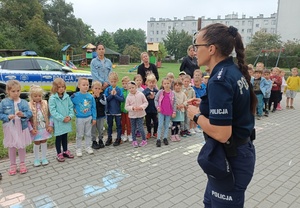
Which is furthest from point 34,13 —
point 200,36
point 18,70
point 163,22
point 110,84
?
point 163,22

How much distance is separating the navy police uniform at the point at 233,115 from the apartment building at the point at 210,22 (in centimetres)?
8760

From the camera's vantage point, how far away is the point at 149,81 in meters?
5.86

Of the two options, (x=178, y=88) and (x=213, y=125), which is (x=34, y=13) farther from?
(x=213, y=125)

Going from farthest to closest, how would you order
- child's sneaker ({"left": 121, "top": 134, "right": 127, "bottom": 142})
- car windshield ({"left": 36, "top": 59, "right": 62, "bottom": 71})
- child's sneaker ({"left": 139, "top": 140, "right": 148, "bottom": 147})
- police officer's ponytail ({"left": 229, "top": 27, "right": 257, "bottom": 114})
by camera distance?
car windshield ({"left": 36, "top": 59, "right": 62, "bottom": 71}) < child's sneaker ({"left": 121, "top": 134, "right": 127, "bottom": 142}) < child's sneaker ({"left": 139, "top": 140, "right": 148, "bottom": 147}) < police officer's ponytail ({"left": 229, "top": 27, "right": 257, "bottom": 114})

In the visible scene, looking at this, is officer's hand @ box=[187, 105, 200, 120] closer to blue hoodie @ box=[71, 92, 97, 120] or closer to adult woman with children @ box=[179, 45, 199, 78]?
blue hoodie @ box=[71, 92, 97, 120]

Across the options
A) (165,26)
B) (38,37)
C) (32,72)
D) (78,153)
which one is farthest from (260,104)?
(165,26)

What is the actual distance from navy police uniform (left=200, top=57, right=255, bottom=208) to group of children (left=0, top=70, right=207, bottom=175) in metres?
2.58

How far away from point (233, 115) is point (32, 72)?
965 centimetres

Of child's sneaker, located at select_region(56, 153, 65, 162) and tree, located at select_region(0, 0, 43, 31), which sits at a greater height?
tree, located at select_region(0, 0, 43, 31)

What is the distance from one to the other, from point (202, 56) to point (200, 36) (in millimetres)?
146

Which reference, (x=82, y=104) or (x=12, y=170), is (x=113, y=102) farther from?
(x=12, y=170)

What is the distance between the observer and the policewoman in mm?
1636

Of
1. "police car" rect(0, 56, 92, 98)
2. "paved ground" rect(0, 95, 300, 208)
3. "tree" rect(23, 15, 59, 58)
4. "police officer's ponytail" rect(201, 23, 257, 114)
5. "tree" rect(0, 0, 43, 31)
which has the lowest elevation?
"paved ground" rect(0, 95, 300, 208)

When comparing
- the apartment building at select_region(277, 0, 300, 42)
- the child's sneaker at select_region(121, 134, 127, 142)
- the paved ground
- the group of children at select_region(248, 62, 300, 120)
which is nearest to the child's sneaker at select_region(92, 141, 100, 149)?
the paved ground
